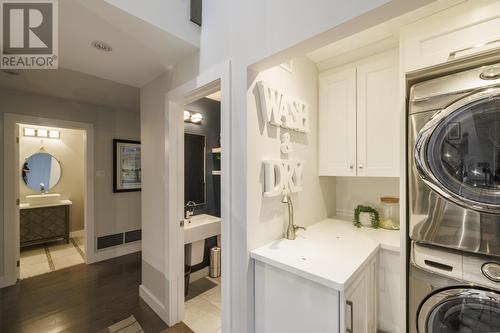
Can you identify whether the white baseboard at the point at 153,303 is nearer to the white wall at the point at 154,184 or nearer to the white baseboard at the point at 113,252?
the white wall at the point at 154,184

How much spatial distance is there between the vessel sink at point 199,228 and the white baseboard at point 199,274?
607 millimetres

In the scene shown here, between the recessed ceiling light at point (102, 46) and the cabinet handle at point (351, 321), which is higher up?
the recessed ceiling light at point (102, 46)

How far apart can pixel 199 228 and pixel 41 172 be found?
398 centimetres

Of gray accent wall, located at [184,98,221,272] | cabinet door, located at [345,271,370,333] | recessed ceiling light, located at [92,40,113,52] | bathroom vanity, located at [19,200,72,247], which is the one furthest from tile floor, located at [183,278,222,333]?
bathroom vanity, located at [19,200,72,247]

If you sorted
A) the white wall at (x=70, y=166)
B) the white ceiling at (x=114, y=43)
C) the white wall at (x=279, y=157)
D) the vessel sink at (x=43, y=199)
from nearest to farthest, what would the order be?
the white ceiling at (x=114, y=43), the white wall at (x=279, y=157), the vessel sink at (x=43, y=199), the white wall at (x=70, y=166)

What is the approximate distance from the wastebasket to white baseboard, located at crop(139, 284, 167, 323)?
808 mm

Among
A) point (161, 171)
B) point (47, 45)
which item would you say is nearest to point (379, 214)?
point (161, 171)

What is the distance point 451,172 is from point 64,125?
4372 millimetres

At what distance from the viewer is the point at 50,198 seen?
4121mm

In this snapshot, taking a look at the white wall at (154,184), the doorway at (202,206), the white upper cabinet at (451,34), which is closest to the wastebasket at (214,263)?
the doorway at (202,206)

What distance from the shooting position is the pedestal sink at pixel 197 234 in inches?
93.9

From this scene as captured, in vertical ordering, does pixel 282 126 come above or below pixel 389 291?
above

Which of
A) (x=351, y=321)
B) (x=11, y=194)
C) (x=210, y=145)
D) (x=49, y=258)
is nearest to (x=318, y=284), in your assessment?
(x=351, y=321)

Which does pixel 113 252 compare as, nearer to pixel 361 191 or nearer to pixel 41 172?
pixel 41 172
